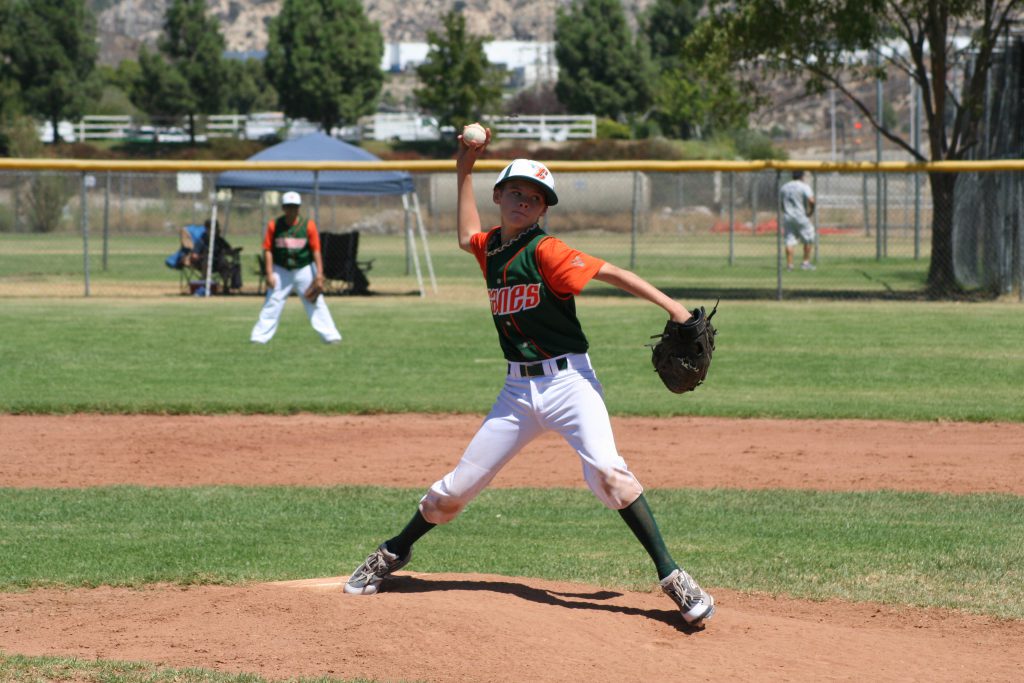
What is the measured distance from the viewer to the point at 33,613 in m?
6.04

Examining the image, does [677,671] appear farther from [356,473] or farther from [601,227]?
[601,227]

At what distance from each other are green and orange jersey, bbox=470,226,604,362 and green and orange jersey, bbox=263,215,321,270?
10.7 meters

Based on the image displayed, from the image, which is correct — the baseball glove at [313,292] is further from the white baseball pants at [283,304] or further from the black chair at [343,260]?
the black chair at [343,260]

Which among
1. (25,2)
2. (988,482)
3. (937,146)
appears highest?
(25,2)

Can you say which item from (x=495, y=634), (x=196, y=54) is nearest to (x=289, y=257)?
(x=495, y=634)

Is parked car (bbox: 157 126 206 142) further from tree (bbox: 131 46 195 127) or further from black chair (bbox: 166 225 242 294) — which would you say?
black chair (bbox: 166 225 242 294)

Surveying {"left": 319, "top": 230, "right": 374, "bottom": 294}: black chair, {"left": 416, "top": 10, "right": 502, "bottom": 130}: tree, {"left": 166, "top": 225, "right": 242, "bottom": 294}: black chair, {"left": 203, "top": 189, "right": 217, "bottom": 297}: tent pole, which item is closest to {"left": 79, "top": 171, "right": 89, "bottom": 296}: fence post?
A: {"left": 166, "top": 225, "right": 242, "bottom": 294}: black chair

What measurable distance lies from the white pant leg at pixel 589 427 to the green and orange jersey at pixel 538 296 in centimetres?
15

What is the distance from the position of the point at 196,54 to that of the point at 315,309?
57929 mm

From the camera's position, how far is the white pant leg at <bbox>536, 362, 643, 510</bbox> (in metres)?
5.52

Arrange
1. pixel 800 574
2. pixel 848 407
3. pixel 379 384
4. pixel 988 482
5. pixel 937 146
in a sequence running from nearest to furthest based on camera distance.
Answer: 1. pixel 800 574
2. pixel 988 482
3. pixel 848 407
4. pixel 379 384
5. pixel 937 146

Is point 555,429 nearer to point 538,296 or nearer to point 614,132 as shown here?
point 538,296

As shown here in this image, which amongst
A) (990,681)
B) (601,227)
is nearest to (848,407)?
(990,681)

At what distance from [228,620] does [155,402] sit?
23.8ft
